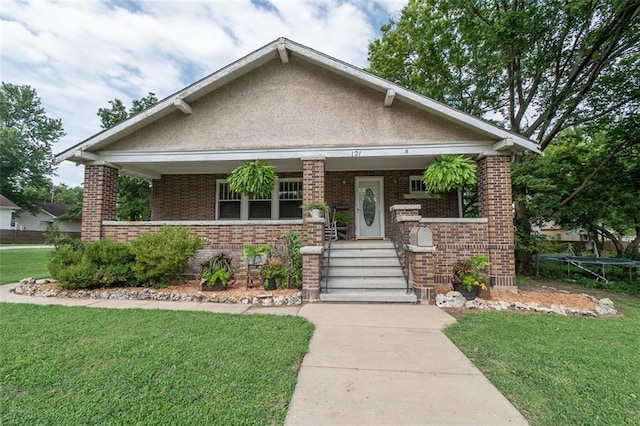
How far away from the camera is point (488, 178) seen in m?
7.14

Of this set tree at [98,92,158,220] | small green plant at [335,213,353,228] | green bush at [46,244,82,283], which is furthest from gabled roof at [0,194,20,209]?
small green plant at [335,213,353,228]

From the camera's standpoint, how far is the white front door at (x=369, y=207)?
384 inches

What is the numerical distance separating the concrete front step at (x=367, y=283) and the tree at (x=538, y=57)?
5.56 m

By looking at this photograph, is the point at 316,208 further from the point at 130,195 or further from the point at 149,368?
the point at 130,195

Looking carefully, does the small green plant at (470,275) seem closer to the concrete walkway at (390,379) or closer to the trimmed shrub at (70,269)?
the concrete walkway at (390,379)

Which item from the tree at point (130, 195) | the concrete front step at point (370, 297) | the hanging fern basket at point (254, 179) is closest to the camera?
the concrete front step at point (370, 297)

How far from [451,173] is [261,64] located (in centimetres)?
562

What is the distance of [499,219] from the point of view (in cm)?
703

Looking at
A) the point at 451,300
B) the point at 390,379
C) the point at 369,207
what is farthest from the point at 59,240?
the point at 451,300

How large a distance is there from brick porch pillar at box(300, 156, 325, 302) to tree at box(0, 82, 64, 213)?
36.3 m

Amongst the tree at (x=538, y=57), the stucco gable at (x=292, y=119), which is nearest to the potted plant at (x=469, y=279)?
the stucco gable at (x=292, y=119)

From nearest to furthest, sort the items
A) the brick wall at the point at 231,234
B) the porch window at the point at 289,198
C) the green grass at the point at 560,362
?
the green grass at the point at 560,362
the brick wall at the point at 231,234
the porch window at the point at 289,198

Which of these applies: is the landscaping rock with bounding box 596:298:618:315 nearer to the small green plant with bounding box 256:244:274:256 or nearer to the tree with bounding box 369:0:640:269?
the tree with bounding box 369:0:640:269

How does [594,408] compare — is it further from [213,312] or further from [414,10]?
[414,10]
